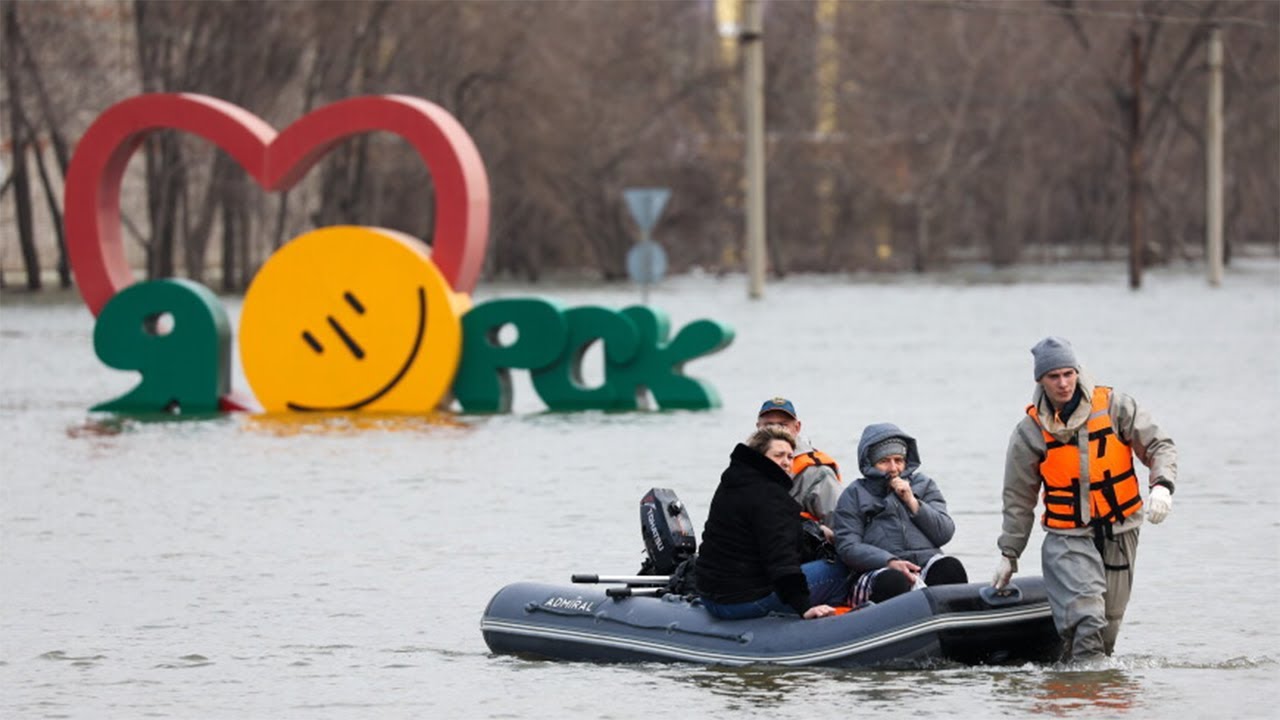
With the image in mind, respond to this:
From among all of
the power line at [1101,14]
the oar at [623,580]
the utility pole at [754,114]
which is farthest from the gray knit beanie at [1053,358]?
the utility pole at [754,114]

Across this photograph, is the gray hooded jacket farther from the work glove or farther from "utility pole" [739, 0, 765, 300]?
"utility pole" [739, 0, 765, 300]

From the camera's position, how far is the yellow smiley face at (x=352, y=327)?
1028 inches

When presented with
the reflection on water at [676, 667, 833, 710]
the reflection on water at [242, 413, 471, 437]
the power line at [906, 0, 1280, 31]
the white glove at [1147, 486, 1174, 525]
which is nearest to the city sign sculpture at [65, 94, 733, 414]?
the reflection on water at [242, 413, 471, 437]

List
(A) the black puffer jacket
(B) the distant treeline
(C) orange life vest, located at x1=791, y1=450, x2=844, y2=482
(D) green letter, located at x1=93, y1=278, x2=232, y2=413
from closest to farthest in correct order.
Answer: (A) the black puffer jacket → (C) orange life vest, located at x1=791, y1=450, x2=844, y2=482 → (D) green letter, located at x1=93, y1=278, x2=232, y2=413 → (B) the distant treeline

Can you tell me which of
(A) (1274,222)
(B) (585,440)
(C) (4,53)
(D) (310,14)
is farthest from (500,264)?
(B) (585,440)

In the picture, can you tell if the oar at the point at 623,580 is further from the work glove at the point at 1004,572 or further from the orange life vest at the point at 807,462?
the work glove at the point at 1004,572

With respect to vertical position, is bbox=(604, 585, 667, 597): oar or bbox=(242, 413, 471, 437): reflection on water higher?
bbox=(604, 585, 667, 597): oar

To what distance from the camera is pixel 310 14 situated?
67.6 meters

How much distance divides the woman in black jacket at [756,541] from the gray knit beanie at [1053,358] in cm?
118

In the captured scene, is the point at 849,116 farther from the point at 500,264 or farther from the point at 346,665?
the point at 346,665

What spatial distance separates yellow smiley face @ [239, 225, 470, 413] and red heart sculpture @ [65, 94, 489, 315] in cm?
67

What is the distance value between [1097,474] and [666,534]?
2.25 metres

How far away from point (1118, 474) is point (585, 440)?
1282cm

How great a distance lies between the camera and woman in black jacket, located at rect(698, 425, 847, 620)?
439 inches
